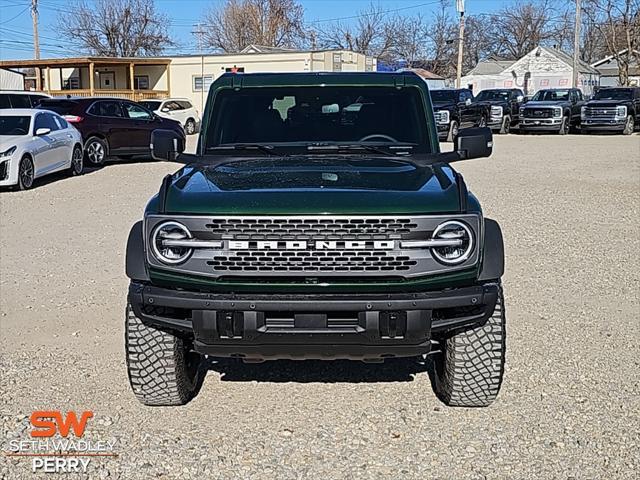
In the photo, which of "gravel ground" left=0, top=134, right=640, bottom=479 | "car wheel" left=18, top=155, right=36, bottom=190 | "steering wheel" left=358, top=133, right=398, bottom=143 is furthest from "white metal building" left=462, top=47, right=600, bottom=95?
"steering wheel" left=358, top=133, right=398, bottom=143

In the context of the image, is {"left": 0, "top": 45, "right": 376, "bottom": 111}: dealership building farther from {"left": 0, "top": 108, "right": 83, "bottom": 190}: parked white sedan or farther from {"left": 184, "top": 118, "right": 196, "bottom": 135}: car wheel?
{"left": 0, "top": 108, "right": 83, "bottom": 190}: parked white sedan

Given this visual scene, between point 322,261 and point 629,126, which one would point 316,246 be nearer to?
point 322,261

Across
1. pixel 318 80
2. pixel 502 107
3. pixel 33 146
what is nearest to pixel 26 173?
pixel 33 146

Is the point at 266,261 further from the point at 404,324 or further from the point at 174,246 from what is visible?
the point at 404,324

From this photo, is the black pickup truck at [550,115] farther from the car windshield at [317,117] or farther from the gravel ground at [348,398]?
the car windshield at [317,117]

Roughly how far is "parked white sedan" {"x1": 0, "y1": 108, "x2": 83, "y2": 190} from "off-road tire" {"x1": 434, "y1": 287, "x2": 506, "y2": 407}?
35.4 ft

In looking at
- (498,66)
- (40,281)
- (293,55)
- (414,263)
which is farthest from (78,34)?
(414,263)

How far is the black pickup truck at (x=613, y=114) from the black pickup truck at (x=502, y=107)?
8.56 ft

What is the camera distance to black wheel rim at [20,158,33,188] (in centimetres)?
1369

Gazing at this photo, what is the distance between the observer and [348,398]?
4.73 metres

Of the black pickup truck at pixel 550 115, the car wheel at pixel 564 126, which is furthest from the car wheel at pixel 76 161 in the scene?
the car wheel at pixel 564 126

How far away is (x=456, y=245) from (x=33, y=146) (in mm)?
11815

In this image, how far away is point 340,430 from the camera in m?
4.29

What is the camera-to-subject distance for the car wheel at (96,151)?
18128 millimetres
